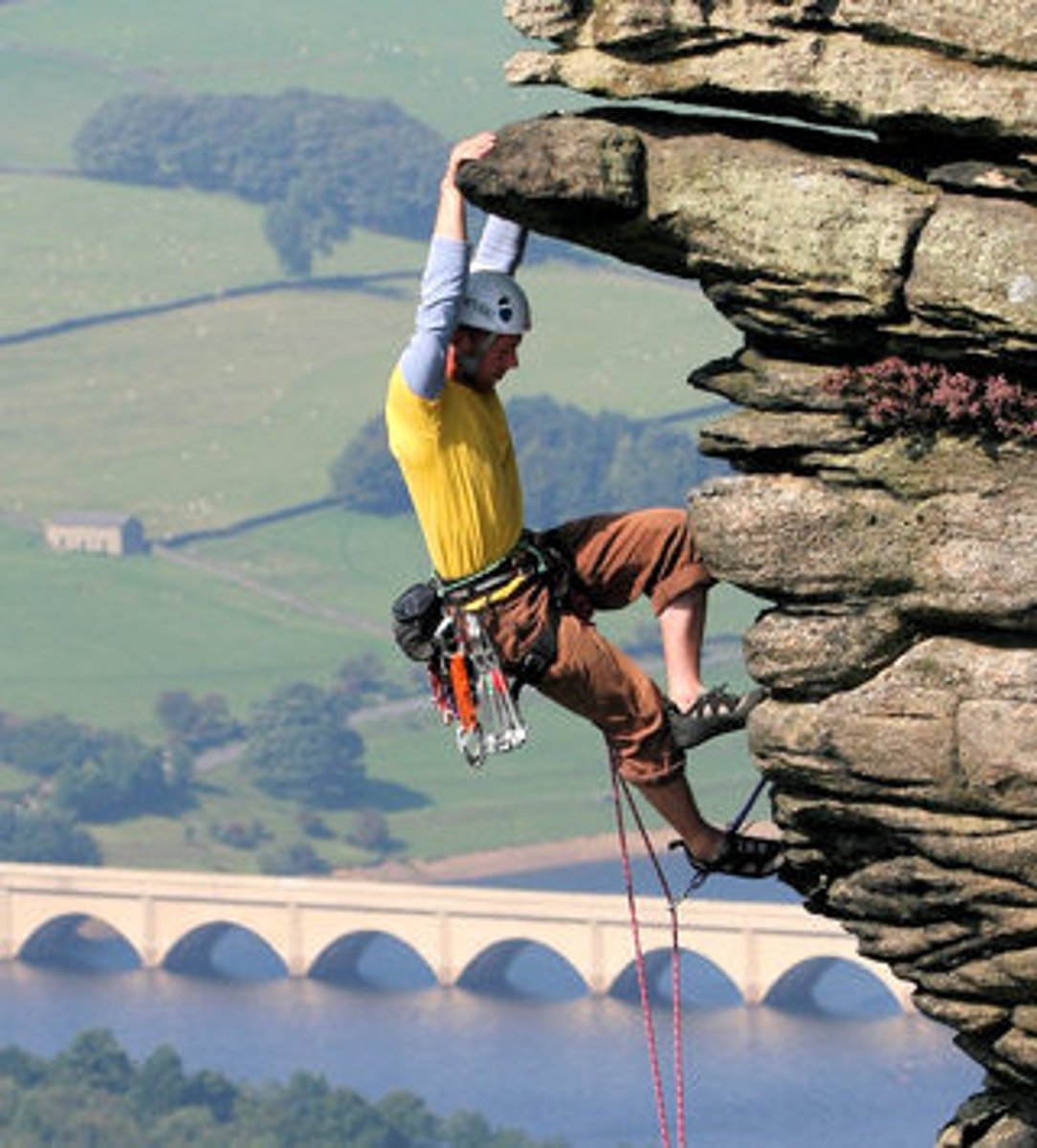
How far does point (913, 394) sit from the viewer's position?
1639 cm

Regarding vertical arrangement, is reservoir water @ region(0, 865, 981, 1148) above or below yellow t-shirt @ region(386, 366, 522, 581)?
below

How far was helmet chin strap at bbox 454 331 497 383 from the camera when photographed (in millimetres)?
17609

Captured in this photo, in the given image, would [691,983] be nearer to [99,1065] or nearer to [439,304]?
[99,1065]

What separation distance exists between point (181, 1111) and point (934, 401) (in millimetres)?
160240

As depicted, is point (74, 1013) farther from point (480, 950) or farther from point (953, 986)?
point (953, 986)

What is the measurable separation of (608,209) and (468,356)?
1.29 metres

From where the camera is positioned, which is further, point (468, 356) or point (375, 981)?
point (375, 981)

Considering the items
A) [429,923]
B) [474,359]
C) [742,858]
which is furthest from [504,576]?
[429,923]

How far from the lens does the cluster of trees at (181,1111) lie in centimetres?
17050

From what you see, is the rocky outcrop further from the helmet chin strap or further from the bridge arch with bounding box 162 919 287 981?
the bridge arch with bounding box 162 919 287 981

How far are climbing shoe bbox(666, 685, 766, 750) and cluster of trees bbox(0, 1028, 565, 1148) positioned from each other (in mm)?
150069

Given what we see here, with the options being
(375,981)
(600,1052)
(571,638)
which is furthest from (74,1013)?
(571,638)

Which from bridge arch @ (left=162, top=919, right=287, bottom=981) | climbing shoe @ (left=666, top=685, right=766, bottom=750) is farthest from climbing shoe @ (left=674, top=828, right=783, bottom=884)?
bridge arch @ (left=162, top=919, right=287, bottom=981)

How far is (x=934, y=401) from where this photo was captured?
1634cm
